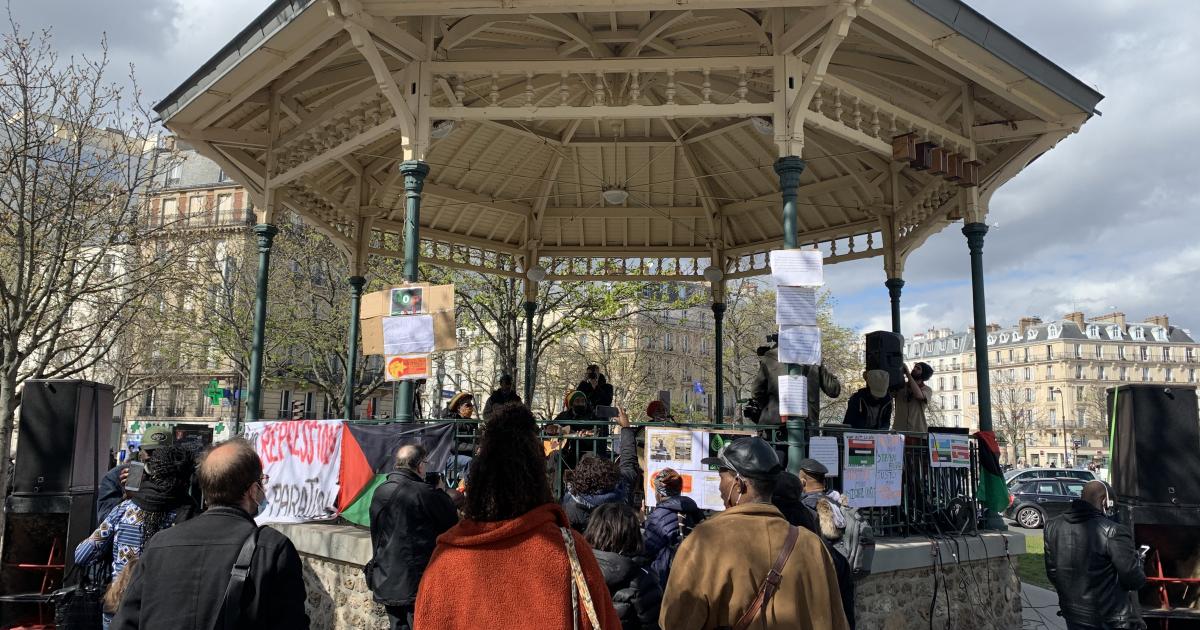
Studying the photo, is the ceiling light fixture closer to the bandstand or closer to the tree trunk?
the bandstand

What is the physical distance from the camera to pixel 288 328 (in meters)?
24.4

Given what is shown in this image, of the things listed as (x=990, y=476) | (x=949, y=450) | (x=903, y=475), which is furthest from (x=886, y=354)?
(x=990, y=476)

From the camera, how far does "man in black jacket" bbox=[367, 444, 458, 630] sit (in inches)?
186

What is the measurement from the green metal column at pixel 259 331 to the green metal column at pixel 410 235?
9.76 feet

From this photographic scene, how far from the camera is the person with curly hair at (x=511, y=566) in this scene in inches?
95.4

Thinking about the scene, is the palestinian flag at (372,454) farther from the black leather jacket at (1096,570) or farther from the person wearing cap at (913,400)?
the black leather jacket at (1096,570)

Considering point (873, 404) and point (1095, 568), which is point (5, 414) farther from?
point (1095, 568)

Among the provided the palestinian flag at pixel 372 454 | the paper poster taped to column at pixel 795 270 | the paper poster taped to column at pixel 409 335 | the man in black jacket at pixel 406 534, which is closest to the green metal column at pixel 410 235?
the palestinian flag at pixel 372 454

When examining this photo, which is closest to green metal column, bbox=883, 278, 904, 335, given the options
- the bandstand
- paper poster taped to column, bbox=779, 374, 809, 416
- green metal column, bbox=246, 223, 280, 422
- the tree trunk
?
the bandstand

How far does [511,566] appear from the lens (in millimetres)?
2461

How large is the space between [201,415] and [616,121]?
4133 cm

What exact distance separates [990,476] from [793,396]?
3.42 metres

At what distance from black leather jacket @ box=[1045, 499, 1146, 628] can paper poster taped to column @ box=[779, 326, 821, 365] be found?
2.28 meters

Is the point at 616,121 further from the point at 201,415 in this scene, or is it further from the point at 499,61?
the point at 201,415
